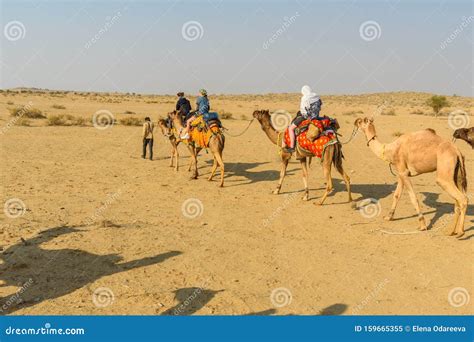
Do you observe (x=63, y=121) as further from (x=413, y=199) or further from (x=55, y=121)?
(x=413, y=199)

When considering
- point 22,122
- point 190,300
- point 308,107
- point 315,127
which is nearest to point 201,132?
point 308,107

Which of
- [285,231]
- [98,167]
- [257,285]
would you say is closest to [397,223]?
[285,231]

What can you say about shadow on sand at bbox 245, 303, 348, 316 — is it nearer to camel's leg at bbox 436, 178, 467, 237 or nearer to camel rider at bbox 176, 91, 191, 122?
camel's leg at bbox 436, 178, 467, 237

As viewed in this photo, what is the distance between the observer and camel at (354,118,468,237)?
8.95 meters

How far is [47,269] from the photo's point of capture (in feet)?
24.0

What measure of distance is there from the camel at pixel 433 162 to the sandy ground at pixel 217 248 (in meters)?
0.71

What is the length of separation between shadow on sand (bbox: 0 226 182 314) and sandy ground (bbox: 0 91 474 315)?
3 cm

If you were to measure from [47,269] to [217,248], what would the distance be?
9.37ft

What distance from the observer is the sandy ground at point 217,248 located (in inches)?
261

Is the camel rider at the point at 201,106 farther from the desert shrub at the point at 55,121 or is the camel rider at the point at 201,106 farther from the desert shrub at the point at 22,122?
the desert shrub at the point at 55,121

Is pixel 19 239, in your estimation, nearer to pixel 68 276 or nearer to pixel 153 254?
pixel 68 276

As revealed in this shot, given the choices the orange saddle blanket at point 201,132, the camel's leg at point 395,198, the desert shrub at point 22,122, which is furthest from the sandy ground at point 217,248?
the desert shrub at point 22,122

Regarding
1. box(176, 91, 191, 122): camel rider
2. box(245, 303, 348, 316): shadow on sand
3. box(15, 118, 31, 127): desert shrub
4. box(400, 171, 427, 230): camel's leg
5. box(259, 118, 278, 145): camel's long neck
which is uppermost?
box(15, 118, 31, 127): desert shrub

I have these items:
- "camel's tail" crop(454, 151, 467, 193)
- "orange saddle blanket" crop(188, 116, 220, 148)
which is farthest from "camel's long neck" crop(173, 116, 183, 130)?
"camel's tail" crop(454, 151, 467, 193)
